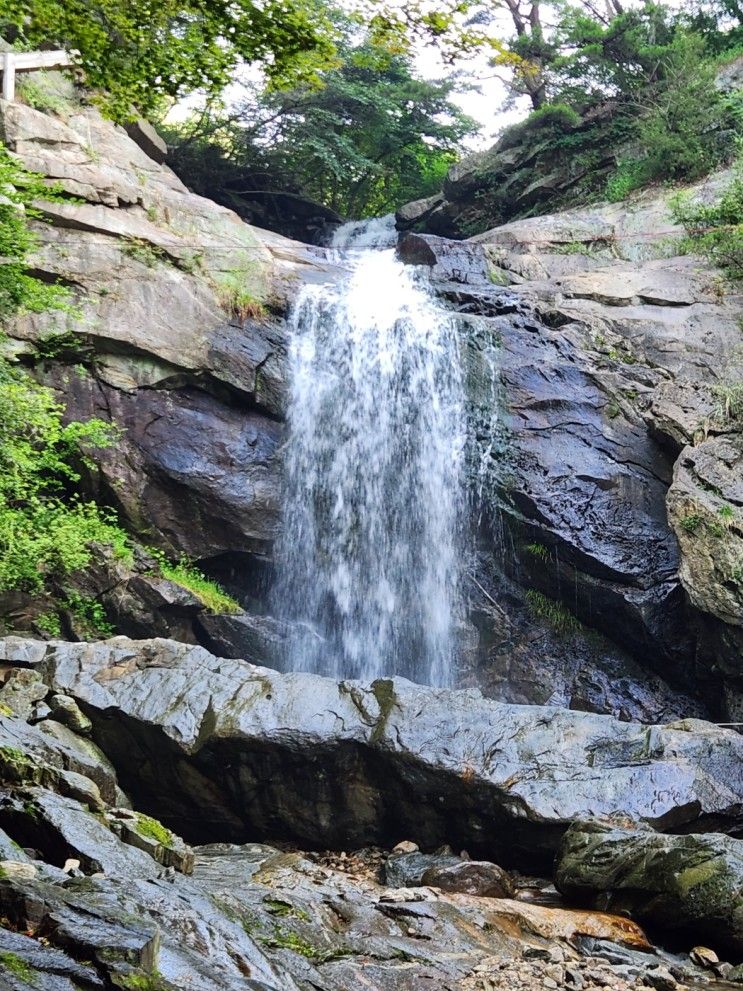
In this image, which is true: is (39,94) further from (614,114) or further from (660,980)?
(660,980)

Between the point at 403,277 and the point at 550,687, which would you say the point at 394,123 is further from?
the point at 550,687

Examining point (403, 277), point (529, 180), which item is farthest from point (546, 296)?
point (529, 180)

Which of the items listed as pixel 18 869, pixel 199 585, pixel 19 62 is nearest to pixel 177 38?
pixel 18 869

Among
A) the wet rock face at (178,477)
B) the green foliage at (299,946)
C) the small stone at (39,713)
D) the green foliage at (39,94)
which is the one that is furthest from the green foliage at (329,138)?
the green foliage at (299,946)

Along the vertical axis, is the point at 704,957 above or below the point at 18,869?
below

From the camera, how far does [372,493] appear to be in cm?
1261

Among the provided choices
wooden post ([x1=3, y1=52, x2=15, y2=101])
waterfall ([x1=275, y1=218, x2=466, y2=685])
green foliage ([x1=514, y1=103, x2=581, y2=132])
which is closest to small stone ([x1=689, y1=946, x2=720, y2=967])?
waterfall ([x1=275, y1=218, x2=466, y2=685])

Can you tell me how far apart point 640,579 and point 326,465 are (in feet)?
16.0

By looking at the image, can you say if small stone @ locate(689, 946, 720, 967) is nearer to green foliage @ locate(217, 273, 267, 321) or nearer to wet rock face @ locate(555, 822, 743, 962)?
wet rock face @ locate(555, 822, 743, 962)

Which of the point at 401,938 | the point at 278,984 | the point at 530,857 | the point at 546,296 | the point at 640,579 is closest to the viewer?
the point at 278,984

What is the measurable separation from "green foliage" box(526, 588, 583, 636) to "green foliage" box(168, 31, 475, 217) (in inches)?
539

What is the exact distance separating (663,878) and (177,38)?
20.1 ft

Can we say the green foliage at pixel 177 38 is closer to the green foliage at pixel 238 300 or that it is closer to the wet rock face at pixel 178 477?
the wet rock face at pixel 178 477

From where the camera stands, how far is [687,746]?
7355mm
